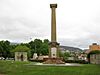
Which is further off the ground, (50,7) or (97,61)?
(50,7)

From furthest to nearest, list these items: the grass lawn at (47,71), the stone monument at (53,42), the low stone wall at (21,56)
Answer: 1. the low stone wall at (21,56)
2. the stone monument at (53,42)
3. the grass lawn at (47,71)

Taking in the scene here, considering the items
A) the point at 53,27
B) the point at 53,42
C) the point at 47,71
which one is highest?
the point at 53,27

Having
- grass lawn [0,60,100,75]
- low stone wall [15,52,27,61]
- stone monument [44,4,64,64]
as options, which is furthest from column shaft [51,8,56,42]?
grass lawn [0,60,100,75]

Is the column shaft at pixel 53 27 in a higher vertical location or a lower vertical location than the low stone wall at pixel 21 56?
higher

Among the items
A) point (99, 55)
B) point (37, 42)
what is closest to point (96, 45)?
point (37, 42)

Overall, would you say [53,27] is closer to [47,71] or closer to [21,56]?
[21,56]

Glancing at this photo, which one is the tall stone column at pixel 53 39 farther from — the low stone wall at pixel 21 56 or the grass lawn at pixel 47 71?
the grass lawn at pixel 47 71

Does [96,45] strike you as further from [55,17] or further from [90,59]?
[55,17]

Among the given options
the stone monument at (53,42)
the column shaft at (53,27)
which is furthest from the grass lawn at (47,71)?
the column shaft at (53,27)

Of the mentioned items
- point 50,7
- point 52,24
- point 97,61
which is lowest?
point 97,61

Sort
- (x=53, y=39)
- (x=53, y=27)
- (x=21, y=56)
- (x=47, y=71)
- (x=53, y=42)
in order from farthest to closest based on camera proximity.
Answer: (x=21, y=56) → (x=53, y=27) → (x=53, y=39) → (x=53, y=42) → (x=47, y=71)

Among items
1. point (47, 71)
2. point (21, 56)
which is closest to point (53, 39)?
point (21, 56)

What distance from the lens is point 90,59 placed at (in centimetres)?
6419

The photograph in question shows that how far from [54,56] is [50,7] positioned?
10.8 m
